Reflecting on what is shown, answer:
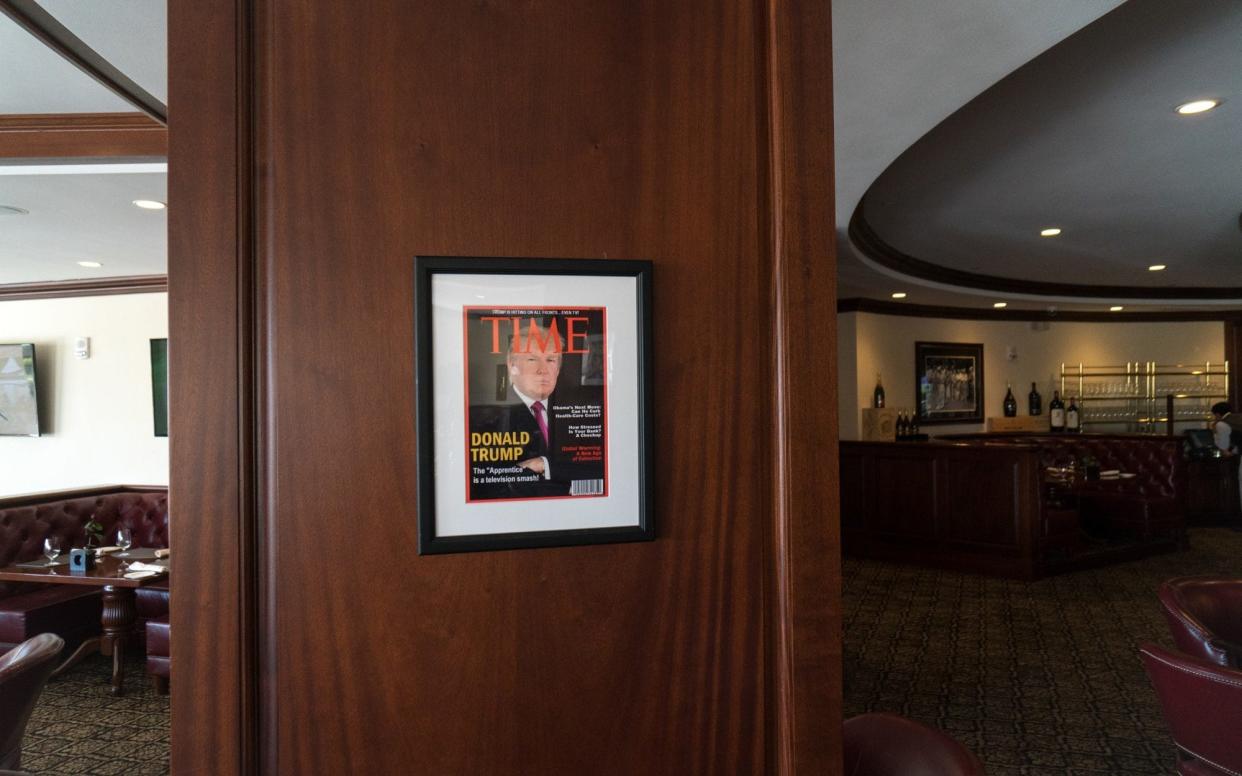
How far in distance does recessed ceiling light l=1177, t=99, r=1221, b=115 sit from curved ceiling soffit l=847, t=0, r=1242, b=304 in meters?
0.09

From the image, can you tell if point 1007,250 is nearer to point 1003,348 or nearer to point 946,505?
point 946,505

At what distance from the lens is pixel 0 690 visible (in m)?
2.45

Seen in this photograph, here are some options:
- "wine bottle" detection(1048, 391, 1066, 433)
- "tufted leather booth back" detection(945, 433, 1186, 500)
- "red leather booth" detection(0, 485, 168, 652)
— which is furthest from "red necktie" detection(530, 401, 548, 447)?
"wine bottle" detection(1048, 391, 1066, 433)

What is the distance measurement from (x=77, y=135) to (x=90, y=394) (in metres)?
4.85

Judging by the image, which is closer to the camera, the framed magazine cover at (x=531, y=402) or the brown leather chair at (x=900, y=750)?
the framed magazine cover at (x=531, y=402)

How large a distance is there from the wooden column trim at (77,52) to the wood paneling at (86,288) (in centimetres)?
465

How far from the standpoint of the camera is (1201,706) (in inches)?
83.8

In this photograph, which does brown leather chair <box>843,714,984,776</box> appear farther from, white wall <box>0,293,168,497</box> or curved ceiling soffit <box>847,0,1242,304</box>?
white wall <box>0,293,168,497</box>

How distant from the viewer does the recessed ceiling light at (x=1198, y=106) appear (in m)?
3.69

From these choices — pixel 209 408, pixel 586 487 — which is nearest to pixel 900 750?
pixel 586 487

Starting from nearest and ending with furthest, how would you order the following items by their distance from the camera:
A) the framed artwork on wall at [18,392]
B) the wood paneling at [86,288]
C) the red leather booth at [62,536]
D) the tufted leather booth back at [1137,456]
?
the red leather booth at [62,536] < the wood paneling at [86,288] < the framed artwork on wall at [18,392] < the tufted leather booth back at [1137,456]

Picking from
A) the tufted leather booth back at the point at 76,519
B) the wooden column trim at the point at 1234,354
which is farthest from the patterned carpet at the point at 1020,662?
the tufted leather booth back at the point at 76,519

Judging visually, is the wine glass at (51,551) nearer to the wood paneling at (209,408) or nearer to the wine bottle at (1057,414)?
the wood paneling at (209,408)

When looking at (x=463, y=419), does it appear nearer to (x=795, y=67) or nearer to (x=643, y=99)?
(x=643, y=99)
